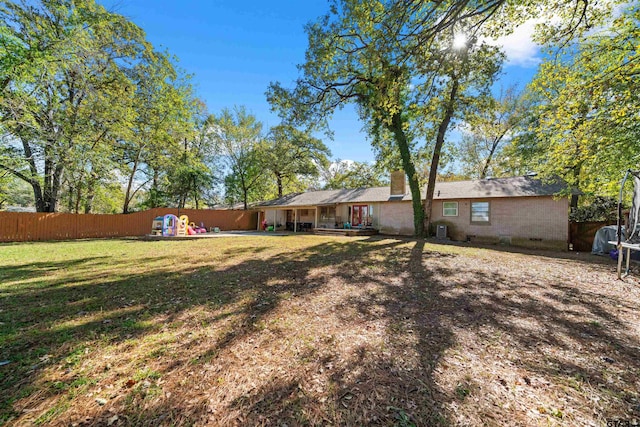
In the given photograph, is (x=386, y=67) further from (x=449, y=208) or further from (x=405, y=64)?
(x=449, y=208)

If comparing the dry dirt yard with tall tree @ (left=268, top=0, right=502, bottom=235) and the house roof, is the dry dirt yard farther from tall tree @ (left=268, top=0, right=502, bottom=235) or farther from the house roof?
the house roof

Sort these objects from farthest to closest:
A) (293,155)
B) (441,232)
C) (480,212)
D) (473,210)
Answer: (293,155) < (441,232) < (473,210) < (480,212)

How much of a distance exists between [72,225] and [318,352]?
18.6 m

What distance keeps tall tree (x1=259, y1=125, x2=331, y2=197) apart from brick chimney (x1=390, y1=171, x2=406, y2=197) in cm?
1094

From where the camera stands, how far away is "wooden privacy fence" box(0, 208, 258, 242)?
12734 mm

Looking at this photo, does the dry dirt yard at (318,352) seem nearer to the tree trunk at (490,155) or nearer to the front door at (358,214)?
the front door at (358,214)

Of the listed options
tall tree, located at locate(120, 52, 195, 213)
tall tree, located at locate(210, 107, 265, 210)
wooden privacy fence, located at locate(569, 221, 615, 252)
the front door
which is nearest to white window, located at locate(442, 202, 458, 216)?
wooden privacy fence, located at locate(569, 221, 615, 252)

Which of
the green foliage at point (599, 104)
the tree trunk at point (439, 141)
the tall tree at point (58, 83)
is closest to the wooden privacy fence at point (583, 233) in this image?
the green foliage at point (599, 104)

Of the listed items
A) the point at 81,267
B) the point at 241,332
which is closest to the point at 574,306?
the point at 241,332

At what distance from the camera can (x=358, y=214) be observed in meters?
19.3

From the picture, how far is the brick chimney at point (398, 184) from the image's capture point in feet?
57.6

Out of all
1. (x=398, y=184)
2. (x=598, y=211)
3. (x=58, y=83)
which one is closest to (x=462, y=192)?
(x=398, y=184)

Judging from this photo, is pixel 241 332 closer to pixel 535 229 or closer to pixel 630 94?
pixel 630 94

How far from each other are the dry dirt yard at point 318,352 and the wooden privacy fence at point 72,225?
1165 centimetres
